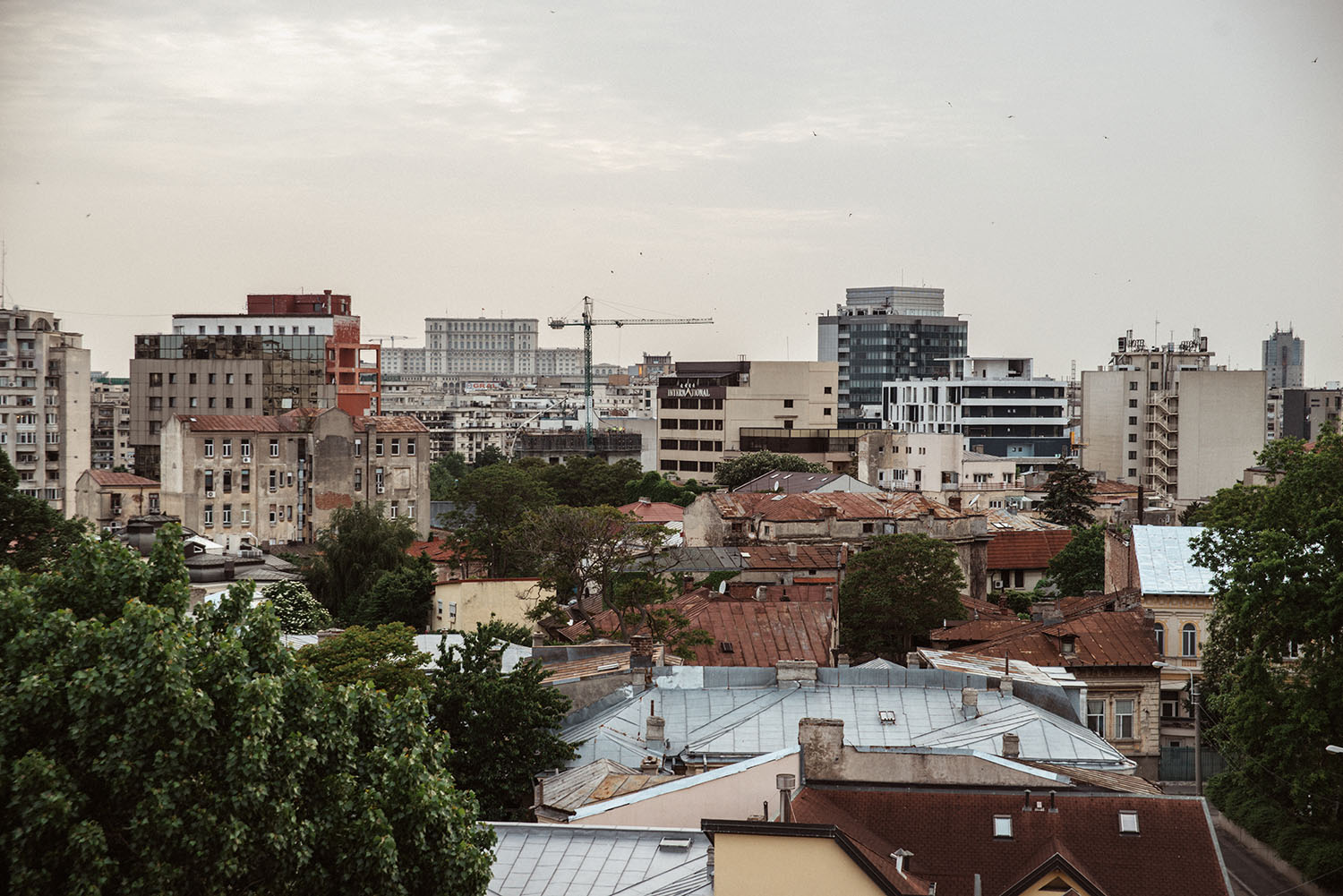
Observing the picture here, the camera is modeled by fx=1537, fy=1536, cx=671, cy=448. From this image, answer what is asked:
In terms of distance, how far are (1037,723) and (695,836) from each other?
972cm

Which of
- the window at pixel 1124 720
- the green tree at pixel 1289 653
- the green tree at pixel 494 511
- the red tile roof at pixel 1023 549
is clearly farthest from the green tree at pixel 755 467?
the green tree at pixel 1289 653

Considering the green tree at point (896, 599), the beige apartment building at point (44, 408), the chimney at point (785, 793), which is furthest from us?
the beige apartment building at point (44, 408)

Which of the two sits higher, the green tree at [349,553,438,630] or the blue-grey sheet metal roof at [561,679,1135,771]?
the blue-grey sheet metal roof at [561,679,1135,771]

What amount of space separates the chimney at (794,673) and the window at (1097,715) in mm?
10772

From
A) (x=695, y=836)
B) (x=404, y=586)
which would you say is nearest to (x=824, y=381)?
(x=404, y=586)

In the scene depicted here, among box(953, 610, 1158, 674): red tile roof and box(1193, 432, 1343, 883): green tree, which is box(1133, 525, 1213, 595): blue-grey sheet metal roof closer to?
box(953, 610, 1158, 674): red tile roof

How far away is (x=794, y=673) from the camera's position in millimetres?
29500

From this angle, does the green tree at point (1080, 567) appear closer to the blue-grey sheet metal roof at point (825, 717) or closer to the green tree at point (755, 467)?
the green tree at point (755, 467)

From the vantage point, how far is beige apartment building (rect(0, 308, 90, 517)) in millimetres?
109375

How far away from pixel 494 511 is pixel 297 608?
2217 cm

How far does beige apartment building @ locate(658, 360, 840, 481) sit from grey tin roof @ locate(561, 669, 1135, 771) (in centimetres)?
10430

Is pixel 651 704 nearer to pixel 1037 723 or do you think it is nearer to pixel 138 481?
pixel 1037 723

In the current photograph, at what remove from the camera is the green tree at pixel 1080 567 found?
6619 cm

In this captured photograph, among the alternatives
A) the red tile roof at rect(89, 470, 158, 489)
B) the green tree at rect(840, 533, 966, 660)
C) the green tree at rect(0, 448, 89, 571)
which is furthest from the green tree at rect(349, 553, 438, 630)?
the red tile roof at rect(89, 470, 158, 489)
